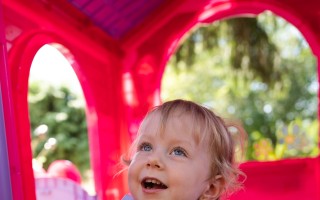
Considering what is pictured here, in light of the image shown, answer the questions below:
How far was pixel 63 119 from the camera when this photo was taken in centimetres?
880

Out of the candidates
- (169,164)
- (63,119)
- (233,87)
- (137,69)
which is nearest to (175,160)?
(169,164)

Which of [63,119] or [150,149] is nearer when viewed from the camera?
[150,149]

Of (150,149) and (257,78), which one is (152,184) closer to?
(150,149)

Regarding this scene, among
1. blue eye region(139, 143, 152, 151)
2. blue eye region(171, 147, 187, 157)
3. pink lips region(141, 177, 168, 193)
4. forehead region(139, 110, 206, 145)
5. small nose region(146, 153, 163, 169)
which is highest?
forehead region(139, 110, 206, 145)

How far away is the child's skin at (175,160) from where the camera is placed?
4.25 feet

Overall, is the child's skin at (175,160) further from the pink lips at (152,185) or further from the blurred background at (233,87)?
the blurred background at (233,87)

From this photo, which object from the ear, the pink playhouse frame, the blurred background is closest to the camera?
the ear

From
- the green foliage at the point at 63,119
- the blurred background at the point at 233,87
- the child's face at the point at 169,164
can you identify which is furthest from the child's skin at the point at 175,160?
the green foliage at the point at 63,119

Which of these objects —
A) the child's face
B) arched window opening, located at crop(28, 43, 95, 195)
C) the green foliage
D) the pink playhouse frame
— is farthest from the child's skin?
the green foliage

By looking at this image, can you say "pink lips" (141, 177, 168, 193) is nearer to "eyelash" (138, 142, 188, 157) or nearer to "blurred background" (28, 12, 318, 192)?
"eyelash" (138, 142, 188, 157)

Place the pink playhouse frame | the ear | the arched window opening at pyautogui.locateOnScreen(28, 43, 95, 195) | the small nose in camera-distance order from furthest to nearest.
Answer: the arched window opening at pyautogui.locateOnScreen(28, 43, 95, 195) < the pink playhouse frame < the ear < the small nose

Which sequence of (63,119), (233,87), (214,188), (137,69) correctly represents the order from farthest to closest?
(63,119)
(233,87)
(137,69)
(214,188)

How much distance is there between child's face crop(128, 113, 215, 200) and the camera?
4.25ft

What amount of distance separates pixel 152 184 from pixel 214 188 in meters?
0.21
